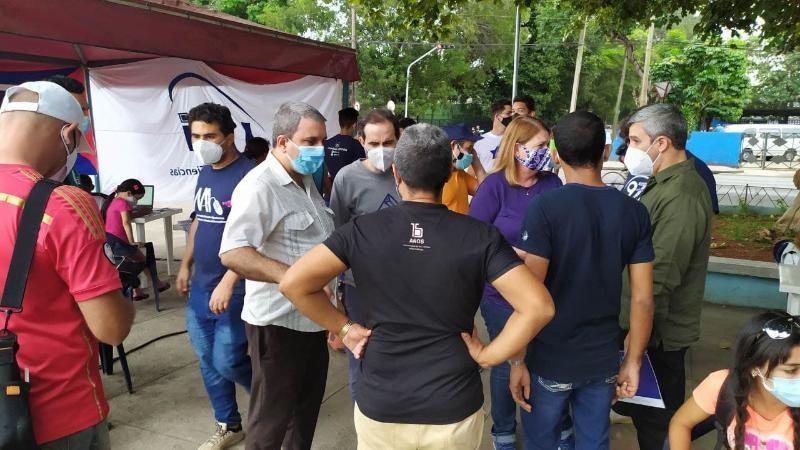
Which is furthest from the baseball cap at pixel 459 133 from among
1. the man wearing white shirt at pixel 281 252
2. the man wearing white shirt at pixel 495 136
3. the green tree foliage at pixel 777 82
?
the green tree foliage at pixel 777 82

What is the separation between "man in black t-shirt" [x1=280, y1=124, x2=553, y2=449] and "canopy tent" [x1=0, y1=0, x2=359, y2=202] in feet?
9.98

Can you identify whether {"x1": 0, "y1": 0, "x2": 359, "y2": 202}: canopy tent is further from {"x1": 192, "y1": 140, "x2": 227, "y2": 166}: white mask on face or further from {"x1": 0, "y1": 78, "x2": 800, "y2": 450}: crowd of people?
{"x1": 0, "y1": 78, "x2": 800, "y2": 450}: crowd of people

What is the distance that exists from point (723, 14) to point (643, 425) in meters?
5.61

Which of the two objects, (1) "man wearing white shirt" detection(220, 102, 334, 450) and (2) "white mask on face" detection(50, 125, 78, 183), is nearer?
(2) "white mask on face" detection(50, 125, 78, 183)

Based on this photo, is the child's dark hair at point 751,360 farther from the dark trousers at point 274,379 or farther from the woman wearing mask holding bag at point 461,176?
the woman wearing mask holding bag at point 461,176

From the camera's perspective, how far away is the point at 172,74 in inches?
247

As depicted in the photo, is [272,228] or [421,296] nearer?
[421,296]

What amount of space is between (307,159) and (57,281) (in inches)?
44.8

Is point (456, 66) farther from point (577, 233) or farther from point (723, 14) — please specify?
point (577, 233)

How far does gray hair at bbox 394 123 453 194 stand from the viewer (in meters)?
1.61

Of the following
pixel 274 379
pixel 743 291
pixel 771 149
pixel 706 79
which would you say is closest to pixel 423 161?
pixel 274 379

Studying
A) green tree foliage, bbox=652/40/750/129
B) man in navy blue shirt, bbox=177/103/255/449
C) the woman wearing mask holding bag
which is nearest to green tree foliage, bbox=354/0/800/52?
the woman wearing mask holding bag

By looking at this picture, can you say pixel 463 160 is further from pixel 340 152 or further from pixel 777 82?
pixel 777 82

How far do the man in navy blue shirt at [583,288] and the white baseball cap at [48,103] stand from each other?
1487 millimetres
